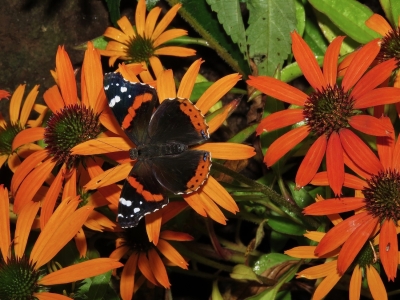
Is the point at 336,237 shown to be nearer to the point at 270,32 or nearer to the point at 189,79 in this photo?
the point at 189,79

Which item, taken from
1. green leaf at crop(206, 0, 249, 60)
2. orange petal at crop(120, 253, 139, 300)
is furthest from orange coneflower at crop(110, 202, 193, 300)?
green leaf at crop(206, 0, 249, 60)

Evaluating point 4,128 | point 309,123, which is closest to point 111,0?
point 4,128

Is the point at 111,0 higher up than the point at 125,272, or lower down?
higher up

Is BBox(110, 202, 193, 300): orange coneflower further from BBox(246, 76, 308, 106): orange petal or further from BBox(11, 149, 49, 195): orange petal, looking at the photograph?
BBox(246, 76, 308, 106): orange petal

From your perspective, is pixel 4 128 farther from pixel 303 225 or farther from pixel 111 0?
pixel 303 225

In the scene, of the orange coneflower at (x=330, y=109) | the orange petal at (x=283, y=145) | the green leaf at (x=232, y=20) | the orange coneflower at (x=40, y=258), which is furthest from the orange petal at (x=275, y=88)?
the orange coneflower at (x=40, y=258)

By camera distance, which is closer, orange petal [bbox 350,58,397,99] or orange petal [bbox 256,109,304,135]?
orange petal [bbox 350,58,397,99]

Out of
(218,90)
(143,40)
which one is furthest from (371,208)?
(143,40)
